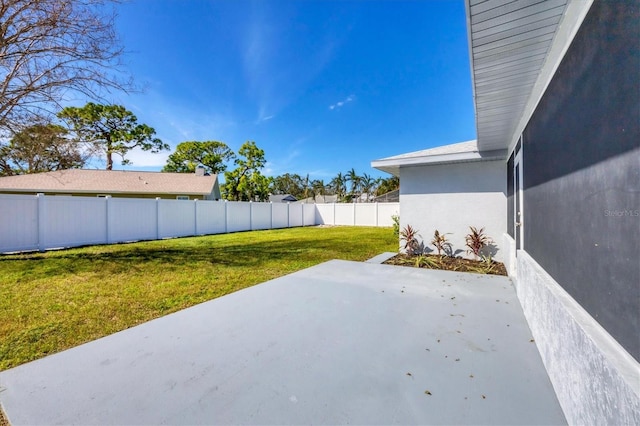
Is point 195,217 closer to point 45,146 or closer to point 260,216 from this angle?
point 260,216

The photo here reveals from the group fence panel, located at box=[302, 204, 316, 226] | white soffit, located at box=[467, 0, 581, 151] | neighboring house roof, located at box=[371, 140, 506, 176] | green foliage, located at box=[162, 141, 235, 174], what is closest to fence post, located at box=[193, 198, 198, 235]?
fence panel, located at box=[302, 204, 316, 226]

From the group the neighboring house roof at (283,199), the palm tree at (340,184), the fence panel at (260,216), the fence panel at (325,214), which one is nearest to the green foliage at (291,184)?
the palm tree at (340,184)

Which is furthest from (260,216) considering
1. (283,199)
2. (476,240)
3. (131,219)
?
(283,199)

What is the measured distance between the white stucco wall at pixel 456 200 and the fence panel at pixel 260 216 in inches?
434

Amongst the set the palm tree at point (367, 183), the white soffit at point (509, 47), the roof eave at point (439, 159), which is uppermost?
the palm tree at point (367, 183)

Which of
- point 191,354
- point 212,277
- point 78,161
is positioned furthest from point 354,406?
point 78,161

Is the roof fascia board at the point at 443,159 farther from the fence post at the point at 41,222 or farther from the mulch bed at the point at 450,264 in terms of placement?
the fence post at the point at 41,222

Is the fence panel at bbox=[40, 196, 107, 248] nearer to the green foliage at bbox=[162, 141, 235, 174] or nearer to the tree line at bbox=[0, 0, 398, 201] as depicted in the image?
the tree line at bbox=[0, 0, 398, 201]

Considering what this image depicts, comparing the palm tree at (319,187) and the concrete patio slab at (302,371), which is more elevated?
the palm tree at (319,187)

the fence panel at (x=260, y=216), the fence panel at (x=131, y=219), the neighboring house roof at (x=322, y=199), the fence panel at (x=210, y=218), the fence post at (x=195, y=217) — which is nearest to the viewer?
the fence panel at (x=131, y=219)

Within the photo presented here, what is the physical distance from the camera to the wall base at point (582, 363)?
3.75 feet

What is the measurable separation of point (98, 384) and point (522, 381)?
133 inches

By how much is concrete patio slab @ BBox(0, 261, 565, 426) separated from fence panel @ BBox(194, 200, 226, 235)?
1099 cm

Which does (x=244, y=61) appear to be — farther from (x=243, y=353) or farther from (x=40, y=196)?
(x=243, y=353)
